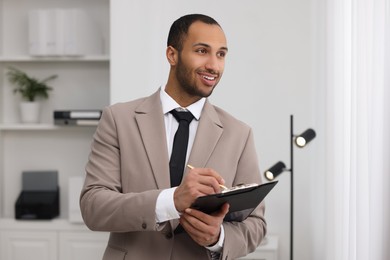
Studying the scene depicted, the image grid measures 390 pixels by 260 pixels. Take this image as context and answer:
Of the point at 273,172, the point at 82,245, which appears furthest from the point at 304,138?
the point at 82,245

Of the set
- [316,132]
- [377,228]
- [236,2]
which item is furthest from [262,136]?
[377,228]

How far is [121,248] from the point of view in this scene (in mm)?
1920

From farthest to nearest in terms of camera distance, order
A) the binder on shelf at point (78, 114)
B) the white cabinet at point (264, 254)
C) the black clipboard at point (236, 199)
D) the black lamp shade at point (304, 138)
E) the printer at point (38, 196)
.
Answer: the printer at point (38, 196)
the binder on shelf at point (78, 114)
the white cabinet at point (264, 254)
the black lamp shade at point (304, 138)
the black clipboard at point (236, 199)

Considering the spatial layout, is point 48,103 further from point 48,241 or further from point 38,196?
point 48,241

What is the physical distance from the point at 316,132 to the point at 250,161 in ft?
6.61

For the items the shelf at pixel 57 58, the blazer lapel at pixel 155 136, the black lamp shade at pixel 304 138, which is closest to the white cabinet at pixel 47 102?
the shelf at pixel 57 58

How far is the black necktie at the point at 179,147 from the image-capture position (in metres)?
1.94

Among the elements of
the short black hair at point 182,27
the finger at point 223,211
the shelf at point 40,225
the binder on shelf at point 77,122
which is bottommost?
the shelf at point 40,225

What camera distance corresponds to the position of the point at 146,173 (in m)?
1.92

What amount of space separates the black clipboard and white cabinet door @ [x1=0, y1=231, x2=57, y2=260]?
292 centimetres

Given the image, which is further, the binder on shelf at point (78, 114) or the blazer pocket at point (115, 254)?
the binder on shelf at point (78, 114)

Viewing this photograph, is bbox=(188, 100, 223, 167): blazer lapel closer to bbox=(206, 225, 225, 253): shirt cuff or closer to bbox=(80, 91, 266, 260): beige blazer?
bbox=(80, 91, 266, 260): beige blazer

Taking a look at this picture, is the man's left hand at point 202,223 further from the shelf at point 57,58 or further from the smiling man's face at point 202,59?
the shelf at point 57,58

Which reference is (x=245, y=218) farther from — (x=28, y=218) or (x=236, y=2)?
(x=28, y=218)
